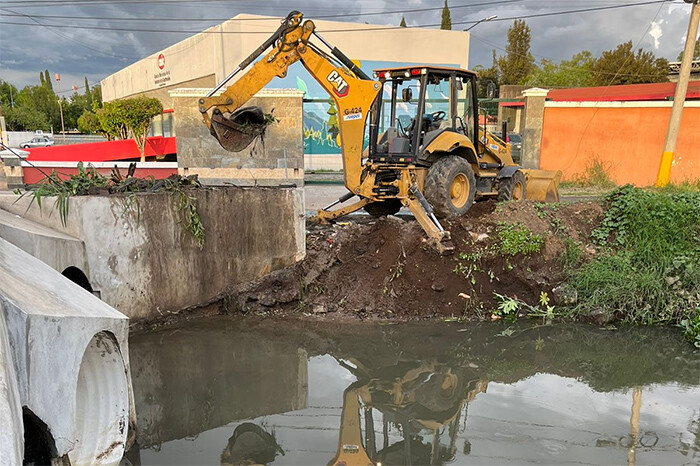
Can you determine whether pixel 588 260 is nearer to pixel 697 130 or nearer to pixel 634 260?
pixel 634 260

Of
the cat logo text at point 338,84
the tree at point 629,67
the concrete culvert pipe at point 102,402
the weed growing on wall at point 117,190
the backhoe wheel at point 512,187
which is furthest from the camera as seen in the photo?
the tree at point 629,67

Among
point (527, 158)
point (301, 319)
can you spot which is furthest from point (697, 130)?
point (301, 319)

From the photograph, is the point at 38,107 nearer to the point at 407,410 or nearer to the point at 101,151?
the point at 101,151

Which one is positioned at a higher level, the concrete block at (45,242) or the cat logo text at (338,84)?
the cat logo text at (338,84)

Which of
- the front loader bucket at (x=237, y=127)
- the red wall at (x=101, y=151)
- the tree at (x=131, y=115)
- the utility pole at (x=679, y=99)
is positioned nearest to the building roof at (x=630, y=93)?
the utility pole at (x=679, y=99)

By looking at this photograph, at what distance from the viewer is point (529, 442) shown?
4.09 meters

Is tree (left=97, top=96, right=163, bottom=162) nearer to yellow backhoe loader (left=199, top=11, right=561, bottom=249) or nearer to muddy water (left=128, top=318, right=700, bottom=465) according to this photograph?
yellow backhoe loader (left=199, top=11, right=561, bottom=249)

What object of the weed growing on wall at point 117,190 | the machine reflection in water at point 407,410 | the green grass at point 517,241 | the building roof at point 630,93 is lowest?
the machine reflection in water at point 407,410

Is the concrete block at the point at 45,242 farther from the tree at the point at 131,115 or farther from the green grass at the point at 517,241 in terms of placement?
the tree at the point at 131,115

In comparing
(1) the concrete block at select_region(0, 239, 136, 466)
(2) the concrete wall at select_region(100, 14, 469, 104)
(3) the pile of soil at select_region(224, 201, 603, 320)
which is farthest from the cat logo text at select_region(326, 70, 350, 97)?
(2) the concrete wall at select_region(100, 14, 469, 104)

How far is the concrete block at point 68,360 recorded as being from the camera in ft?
9.65

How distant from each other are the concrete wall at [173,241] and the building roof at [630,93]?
20182mm

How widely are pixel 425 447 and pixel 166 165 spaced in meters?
10.9

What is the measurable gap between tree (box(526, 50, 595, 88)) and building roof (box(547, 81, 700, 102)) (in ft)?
50.0
